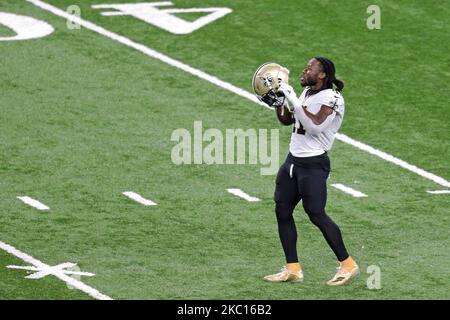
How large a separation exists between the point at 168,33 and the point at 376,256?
8010 mm

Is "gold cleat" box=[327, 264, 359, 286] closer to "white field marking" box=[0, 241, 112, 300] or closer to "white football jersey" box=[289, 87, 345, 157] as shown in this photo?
"white football jersey" box=[289, 87, 345, 157]

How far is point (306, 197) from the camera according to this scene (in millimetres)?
12281

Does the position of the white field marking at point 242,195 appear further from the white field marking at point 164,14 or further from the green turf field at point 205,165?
the white field marking at point 164,14

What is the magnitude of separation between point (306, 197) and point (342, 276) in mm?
767

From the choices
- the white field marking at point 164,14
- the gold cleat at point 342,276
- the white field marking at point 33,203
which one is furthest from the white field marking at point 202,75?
the white field marking at point 33,203

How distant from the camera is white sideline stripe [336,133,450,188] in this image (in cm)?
1609

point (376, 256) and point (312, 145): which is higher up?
point (312, 145)

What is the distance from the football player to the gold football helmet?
17 millimetres

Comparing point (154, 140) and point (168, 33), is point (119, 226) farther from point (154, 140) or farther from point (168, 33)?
point (168, 33)

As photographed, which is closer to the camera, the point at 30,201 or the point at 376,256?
the point at 376,256

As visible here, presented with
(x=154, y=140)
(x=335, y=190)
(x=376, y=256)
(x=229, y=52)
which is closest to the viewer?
(x=376, y=256)

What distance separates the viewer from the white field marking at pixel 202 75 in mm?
16422

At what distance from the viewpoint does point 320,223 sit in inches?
484

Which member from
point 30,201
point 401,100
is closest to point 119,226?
point 30,201
